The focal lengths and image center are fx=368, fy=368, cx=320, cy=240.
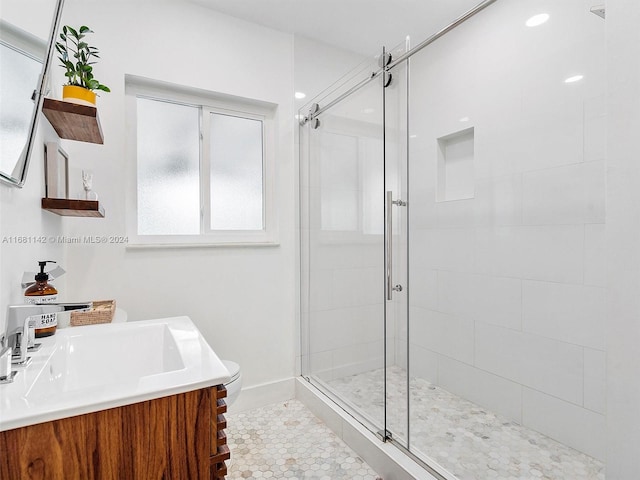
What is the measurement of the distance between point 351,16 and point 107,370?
7.49ft

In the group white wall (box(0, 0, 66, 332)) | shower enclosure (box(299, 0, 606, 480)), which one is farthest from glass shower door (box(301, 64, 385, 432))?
white wall (box(0, 0, 66, 332))

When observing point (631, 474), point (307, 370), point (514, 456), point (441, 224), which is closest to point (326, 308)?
point (307, 370)

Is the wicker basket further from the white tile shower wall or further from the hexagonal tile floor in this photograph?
the white tile shower wall

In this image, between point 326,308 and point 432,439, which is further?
point 326,308

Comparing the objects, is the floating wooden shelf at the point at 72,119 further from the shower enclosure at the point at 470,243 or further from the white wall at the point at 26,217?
the shower enclosure at the point at 470,243

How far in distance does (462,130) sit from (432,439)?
65.5 inches

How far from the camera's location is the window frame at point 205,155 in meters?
2.05

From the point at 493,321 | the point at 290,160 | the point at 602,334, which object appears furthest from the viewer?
the point at 290,160

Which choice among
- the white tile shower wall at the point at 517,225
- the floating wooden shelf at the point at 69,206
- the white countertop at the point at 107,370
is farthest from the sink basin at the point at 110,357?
the white tile shower wall at the point at 517,225

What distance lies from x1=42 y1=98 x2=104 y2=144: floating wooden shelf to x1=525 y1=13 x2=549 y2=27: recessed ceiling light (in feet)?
6.42

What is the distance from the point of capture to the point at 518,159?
186 cm

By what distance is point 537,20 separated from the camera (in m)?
1.72

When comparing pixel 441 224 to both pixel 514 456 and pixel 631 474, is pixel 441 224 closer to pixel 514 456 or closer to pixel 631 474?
pixel 514 456

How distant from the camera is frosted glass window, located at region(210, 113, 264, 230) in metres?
2.34
